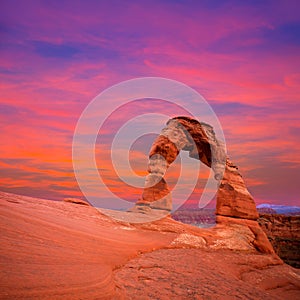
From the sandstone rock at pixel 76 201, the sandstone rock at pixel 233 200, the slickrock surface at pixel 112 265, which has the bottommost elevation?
the slickrock surface at pixel 112 265

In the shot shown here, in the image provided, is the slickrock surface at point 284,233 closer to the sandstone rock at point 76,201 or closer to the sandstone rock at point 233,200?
the sandstone rock at point 233,200

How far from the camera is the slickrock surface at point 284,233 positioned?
37562mm

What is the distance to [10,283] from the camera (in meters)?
3.72

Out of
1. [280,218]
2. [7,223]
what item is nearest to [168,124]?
[7,223]

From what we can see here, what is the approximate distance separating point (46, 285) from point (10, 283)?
485mm

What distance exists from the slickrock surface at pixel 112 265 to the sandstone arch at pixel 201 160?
14.2ft

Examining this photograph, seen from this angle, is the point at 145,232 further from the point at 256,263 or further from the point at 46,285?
the point at 46,285

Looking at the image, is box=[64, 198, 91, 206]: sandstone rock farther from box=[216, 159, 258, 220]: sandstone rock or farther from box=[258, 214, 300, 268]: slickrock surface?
box=[258, 214, 300, 268]: slickrock surface

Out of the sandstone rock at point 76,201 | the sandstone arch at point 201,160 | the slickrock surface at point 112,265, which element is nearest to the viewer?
the slickrock surface at point 112,265

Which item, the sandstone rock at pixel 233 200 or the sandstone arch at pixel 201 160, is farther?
the sandstone rock at pixel 233 200

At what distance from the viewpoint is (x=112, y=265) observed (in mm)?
6500

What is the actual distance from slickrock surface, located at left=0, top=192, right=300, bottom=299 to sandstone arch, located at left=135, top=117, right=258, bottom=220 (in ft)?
Result: 14.2

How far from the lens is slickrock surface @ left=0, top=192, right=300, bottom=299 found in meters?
4.24

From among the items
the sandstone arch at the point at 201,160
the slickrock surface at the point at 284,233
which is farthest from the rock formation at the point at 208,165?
the slickrock surface at the point at 284,233
